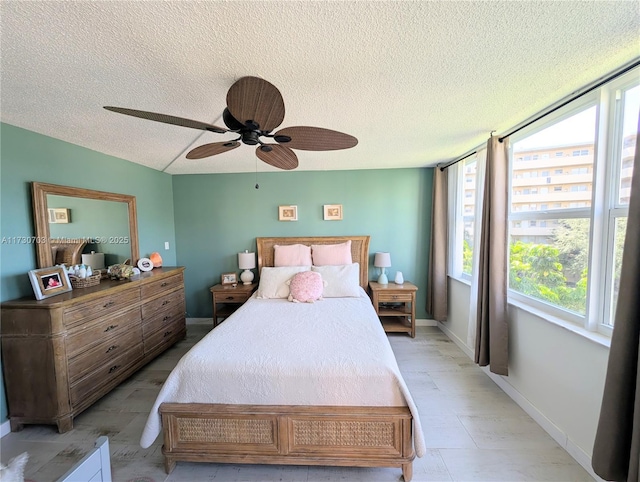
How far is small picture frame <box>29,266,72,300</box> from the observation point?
1786 millimetres

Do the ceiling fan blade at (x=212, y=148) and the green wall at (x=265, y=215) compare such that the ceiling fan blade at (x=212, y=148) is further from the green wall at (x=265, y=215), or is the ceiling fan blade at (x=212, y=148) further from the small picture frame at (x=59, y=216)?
the green wall at (x=265, y=215)

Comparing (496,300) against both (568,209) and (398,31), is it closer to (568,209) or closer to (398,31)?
(568,209)

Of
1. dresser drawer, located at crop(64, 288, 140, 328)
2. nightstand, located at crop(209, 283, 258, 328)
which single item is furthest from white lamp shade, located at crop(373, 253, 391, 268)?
dresser drawer, located at crop(64, 288, 140, 328)

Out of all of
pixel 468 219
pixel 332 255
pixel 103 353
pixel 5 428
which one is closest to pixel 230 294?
pixel 103 353

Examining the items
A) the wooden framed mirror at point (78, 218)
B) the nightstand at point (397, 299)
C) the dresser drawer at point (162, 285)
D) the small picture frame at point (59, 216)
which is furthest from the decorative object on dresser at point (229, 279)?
the nightstand at point (397, 299)

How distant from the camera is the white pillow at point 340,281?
9.44ft

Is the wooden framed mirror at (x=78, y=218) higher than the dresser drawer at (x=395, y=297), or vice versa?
the wooden framed mirror at (x=78, y=218)

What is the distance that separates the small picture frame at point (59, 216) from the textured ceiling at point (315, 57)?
666 mm

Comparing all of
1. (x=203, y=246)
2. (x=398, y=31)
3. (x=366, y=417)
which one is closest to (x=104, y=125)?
(x=203, y=246)

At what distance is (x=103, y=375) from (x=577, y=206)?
13.0 feet

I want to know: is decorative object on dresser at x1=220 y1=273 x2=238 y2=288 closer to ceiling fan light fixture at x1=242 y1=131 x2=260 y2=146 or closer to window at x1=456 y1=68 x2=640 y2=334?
ceiling fan light fixture at x1=242 y1=131 x2=260 y2=146

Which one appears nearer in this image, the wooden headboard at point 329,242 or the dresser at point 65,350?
the dresser at point 65,350

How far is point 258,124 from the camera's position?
129 centimetres

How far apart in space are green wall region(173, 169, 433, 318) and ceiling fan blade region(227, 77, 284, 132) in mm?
2250
